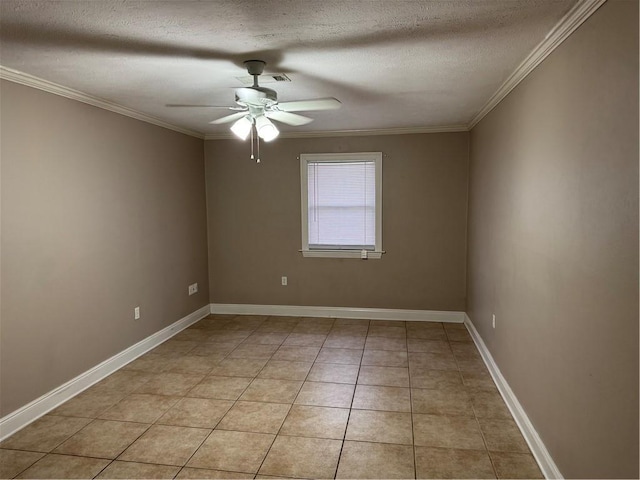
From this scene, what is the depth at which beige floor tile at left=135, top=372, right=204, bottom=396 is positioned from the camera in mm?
3381

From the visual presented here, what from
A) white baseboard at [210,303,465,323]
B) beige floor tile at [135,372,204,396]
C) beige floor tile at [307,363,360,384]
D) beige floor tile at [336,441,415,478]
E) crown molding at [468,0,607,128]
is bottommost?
beige floor tile at [336,441,415,478]

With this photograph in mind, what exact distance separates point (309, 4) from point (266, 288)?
4.08 metres

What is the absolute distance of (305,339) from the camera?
4594mm

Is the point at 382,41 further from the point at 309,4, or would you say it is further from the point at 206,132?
the point at 206,132

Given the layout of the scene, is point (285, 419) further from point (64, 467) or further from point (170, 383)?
point (64, 467)

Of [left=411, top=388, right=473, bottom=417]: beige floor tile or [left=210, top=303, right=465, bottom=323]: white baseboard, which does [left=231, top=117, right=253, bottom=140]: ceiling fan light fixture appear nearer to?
[left=411, top=388, right=473, bottom=417]: beige floor tile

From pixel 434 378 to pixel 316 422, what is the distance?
47.0 inches

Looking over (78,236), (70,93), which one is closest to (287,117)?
(70,93)

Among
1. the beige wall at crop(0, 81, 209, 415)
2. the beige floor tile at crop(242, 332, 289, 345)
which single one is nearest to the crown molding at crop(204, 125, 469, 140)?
the beige wall at crop(0, 81, 209, 415)

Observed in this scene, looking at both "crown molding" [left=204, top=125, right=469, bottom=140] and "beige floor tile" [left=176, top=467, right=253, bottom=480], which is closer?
"beige floor tile" [left=176, top=467, right=253, bottom=480]

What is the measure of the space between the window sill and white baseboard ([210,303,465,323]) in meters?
0.66

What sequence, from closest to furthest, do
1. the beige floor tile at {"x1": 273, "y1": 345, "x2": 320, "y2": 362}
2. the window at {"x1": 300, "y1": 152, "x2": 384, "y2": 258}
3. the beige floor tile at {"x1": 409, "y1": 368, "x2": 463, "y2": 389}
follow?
the beige floor tile at {"x1": 409, "y1": 368, "x2": 463, "y2": 389} < the beige floor tile at {"x1": 273, "y1": 345, "x2": 320, "y2": 362} < the window at {"x1": 300, "y1": 152, "x2": 384, "y2": 258}

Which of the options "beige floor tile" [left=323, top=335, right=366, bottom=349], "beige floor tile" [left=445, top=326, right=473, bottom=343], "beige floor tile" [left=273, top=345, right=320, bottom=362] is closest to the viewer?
"beige floor tile" [left=273, top=345, right=320, bottom=362]

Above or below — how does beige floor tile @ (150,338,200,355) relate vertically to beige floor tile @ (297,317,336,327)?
below
